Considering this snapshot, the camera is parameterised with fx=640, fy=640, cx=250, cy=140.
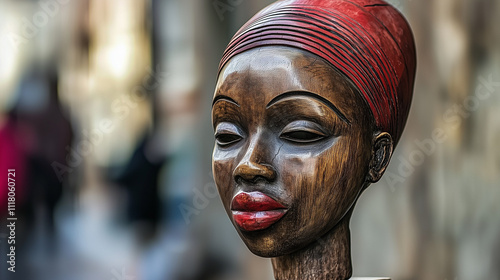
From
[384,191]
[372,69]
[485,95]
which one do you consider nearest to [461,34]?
[485,95]

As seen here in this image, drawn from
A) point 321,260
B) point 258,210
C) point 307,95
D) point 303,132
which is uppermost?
point 307,95

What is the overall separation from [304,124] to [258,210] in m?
0.28

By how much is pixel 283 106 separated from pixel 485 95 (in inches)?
78.6

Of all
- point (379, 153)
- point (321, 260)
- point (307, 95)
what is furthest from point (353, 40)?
point (321, 260)

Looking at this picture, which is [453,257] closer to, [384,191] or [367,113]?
[384,191]

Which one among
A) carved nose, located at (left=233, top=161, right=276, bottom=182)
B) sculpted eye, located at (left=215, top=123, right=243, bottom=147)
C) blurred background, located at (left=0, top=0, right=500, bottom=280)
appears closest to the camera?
carved nose, located at (left=233, top=161, right=276, bottom=182)

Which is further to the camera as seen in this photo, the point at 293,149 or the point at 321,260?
the point at 321,260

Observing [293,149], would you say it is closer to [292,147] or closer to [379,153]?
[292,147]

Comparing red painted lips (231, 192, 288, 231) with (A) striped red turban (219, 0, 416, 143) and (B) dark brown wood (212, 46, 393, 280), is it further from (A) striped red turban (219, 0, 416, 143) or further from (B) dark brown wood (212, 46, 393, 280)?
(A) striped red turban (219, 0, 416, 143)

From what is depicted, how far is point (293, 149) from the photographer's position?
1854mm

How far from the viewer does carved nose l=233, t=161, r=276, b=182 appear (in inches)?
71.9

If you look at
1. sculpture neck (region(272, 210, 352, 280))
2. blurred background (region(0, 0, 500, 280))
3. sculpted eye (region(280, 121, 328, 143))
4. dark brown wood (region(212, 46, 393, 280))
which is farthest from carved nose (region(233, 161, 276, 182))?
blurred background (region(0, 0, 500, 280))

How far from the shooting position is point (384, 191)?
358 centimetres

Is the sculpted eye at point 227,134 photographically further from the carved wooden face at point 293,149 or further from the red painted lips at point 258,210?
the red painted lips at point 258,210
